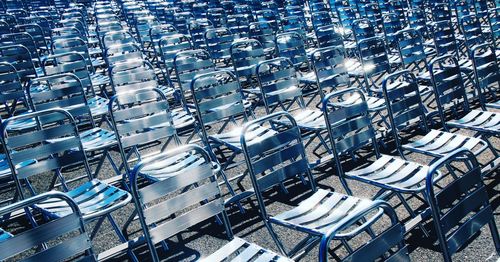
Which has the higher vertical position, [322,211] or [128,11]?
[128,11]

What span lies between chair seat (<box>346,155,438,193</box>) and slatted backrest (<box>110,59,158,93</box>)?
277 centimetres

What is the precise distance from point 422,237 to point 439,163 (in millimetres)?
1451

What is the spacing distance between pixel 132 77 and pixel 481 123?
12.0ft

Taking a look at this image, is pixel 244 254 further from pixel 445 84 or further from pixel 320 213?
pixel 445 84

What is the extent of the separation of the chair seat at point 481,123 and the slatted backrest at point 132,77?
327 centimetres

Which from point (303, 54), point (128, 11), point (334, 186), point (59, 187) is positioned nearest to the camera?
point (334, 186)

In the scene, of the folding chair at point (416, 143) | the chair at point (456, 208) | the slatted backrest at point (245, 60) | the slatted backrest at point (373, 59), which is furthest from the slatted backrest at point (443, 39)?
the chair at point (456, 208)

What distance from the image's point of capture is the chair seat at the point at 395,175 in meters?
3.59

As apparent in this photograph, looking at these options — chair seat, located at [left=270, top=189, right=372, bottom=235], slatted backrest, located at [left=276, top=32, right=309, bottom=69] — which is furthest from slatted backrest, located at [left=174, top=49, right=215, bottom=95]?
chair seat, located at [left=270, top=189, right=372, bottom=235]

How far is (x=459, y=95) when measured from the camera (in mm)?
4918

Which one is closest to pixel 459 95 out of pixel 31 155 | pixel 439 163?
pixel 439 163

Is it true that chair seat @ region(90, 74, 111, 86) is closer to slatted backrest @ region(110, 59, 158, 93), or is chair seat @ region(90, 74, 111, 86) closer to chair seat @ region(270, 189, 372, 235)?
slatted backrest @ region(110, 59, 158, 93)

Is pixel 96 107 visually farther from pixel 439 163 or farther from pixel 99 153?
pixel 439 163

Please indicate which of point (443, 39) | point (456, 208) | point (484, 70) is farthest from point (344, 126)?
point (443, 39)
